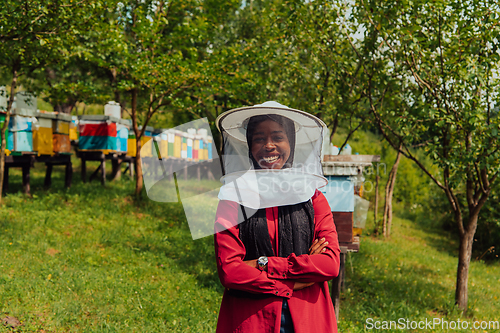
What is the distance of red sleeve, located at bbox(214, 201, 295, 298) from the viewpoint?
164 cm

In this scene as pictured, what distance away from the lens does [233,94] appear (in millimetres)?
8820

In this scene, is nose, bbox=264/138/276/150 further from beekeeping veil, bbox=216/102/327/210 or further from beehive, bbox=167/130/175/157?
beehive, bbox=167/130/175/157

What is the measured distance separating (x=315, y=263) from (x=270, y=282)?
24 cm

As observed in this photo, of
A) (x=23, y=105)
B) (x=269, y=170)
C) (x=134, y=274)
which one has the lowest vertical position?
(x=134, y=274)

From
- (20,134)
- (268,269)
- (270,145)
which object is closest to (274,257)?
(268,269)

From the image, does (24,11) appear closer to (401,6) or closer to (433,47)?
(401,6)

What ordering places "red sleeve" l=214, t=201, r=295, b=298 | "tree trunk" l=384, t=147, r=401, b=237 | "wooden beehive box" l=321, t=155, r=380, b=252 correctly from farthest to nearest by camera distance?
"tree trunk" l=384, t=147, r=401, b=237, "wooden beehive box" l=321, t=155, r=380, b=252, "red sleeve" l=214, t=201, r=295, b=298

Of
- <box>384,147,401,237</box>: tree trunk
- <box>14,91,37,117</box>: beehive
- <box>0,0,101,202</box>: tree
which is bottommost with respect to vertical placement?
<box>384,147,401,237</box>: tree trunk

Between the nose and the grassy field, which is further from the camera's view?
the grassy field

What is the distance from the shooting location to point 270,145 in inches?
72.3

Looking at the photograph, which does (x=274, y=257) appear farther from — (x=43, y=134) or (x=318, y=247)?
(x=43, y=134)

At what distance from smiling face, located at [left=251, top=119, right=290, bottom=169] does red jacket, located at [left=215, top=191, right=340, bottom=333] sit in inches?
10.1

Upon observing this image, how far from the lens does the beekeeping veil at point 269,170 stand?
171 cm

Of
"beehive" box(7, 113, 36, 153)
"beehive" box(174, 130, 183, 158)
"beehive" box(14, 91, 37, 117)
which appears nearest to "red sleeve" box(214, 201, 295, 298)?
"beehive" box(14, 91, 37, 117)
